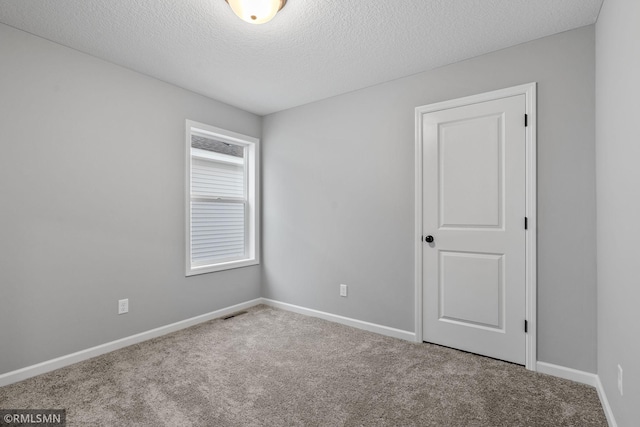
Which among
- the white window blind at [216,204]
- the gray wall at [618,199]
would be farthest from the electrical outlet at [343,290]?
the gray wall at [618,199]

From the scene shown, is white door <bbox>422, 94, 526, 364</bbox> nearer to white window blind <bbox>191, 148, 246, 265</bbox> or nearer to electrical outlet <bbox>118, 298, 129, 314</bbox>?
white window blind <bbox>191, 148, 246, 265</bbox>

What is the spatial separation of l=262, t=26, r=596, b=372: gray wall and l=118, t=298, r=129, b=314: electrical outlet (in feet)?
5.37

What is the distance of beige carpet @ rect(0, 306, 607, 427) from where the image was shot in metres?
1.82

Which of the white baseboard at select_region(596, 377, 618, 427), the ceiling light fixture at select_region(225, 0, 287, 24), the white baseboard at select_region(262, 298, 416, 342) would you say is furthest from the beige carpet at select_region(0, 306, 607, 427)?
the ceiling light fixture at select_region(225, 0, 287, 24)

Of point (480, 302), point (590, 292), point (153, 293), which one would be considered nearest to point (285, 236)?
point (153, 293)

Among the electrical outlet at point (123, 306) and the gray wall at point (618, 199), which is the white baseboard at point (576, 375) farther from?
the electrical outlet at point (123, 306)

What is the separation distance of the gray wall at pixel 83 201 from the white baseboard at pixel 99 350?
0.05 m

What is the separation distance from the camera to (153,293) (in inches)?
119

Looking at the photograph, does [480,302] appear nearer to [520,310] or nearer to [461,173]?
[520,310]

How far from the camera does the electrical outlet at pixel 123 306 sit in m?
2.77

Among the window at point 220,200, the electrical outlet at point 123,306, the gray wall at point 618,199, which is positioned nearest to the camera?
the gray wall at point 618,199

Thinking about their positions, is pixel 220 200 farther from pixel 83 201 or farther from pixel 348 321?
pixel 348 321

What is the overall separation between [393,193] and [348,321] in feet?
4.72

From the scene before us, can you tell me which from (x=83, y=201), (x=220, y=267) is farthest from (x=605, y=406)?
(x=83, y=201)
